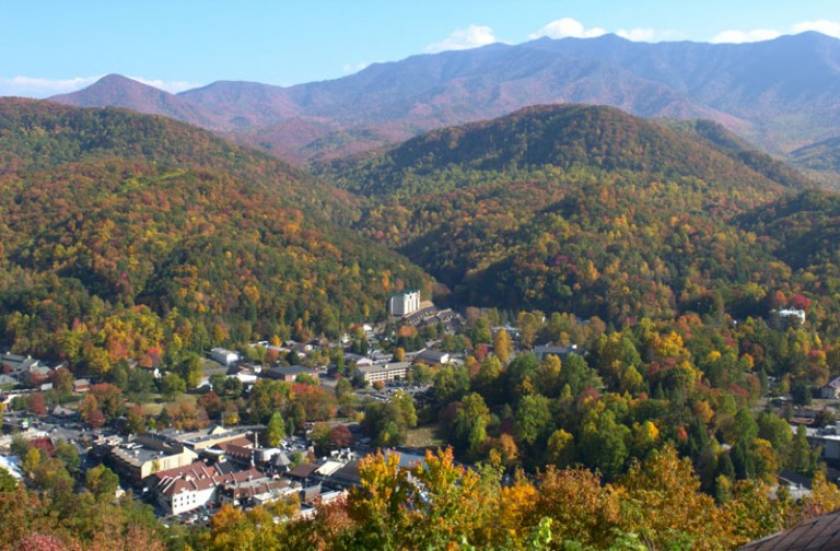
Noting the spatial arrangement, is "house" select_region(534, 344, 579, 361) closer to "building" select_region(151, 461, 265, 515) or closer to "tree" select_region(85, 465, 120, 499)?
"building" select_region(151, 461, 265, 515)

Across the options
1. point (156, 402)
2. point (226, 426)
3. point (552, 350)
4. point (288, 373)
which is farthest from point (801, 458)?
point (156, 402)

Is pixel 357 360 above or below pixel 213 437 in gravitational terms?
below

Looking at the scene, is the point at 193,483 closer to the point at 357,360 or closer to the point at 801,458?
the point at 801,458

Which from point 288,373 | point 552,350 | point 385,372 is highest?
point 552,350

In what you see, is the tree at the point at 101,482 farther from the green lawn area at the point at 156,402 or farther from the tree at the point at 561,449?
the tree at the point at 561,449

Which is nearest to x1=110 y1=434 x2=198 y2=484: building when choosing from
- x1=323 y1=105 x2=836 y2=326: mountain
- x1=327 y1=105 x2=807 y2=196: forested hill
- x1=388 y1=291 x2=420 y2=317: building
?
x1=388 y1=291 x2=420 y2=317: building

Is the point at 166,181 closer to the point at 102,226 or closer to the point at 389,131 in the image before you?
the point at 102,226
